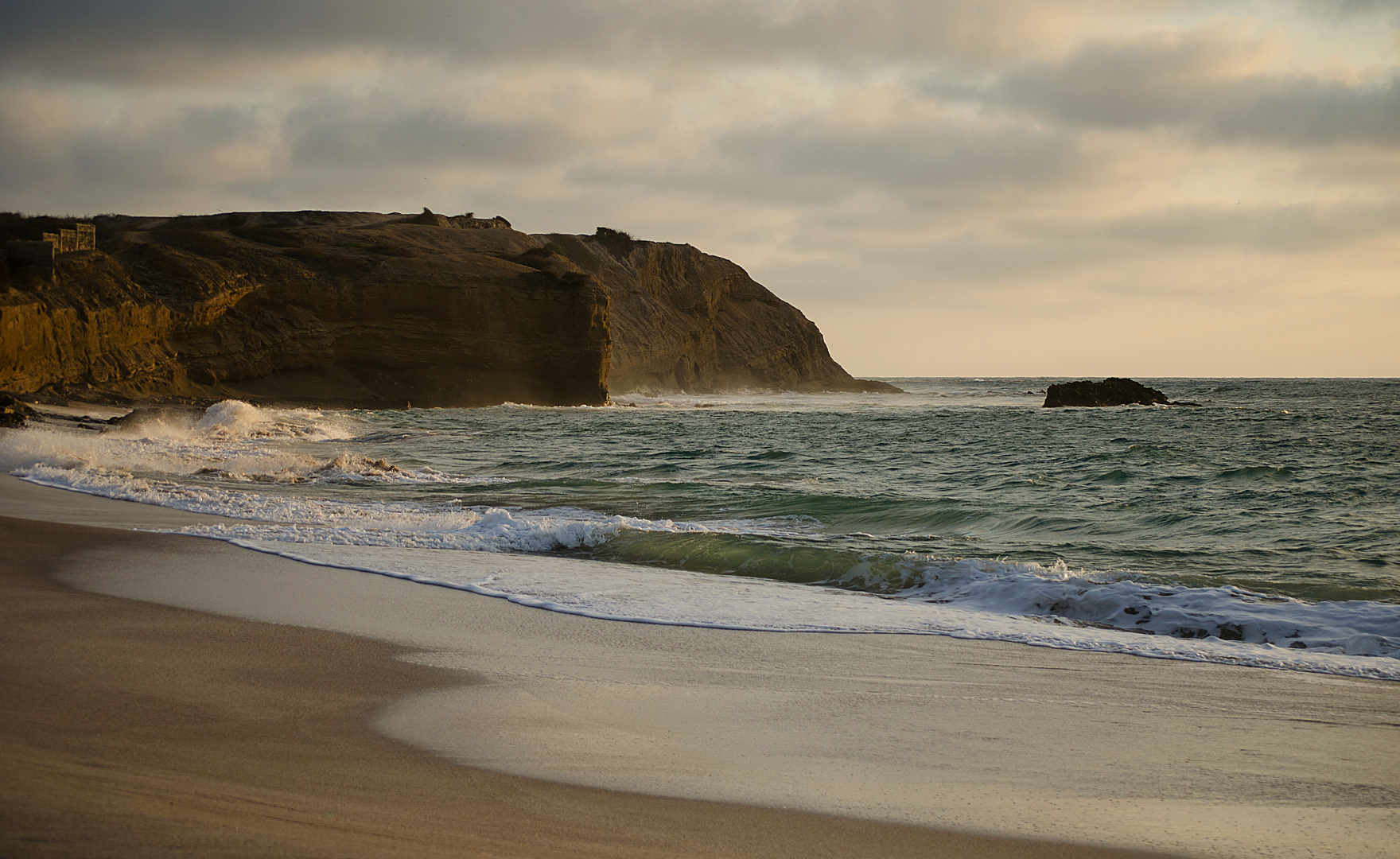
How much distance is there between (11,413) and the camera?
781 inches

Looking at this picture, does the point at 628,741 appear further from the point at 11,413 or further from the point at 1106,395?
the point at 1106,395

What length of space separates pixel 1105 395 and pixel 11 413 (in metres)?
57.0

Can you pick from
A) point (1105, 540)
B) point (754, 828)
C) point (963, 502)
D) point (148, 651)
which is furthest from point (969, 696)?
point (963, 502)

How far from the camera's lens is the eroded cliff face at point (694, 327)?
258 feet

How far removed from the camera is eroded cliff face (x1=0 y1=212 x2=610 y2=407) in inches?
1430

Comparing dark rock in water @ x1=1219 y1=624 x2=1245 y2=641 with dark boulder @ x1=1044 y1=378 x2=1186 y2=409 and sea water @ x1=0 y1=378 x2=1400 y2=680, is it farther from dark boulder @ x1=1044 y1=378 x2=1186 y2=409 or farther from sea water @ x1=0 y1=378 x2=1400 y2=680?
dark boulder @ x1=1044 y1=378 x2=1186 y2=409

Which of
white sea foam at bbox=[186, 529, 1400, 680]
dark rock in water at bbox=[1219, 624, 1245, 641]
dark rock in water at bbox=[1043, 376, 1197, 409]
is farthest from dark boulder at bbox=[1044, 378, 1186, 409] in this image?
white sea foam at bbox=[186, 529, 1400, 680]

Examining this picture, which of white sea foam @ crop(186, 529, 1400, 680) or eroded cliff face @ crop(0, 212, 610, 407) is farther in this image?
eroded cliff face @ crop(0, 212, 610, 407)

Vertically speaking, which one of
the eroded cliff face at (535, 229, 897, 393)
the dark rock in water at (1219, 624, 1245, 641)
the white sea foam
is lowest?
the white sea foam

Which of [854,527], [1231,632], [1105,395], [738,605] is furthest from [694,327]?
[1231,632]

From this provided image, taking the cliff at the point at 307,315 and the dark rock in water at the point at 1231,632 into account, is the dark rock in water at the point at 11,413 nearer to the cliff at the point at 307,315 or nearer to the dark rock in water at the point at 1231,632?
the cliff at the point at 307,315

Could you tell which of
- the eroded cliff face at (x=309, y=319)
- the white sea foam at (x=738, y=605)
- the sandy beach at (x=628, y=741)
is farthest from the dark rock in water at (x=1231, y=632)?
the eroded cliff face at (x=309, y=319)

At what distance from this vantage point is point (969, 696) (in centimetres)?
464

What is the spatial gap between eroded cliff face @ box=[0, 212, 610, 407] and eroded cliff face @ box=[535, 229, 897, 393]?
15.4 m
